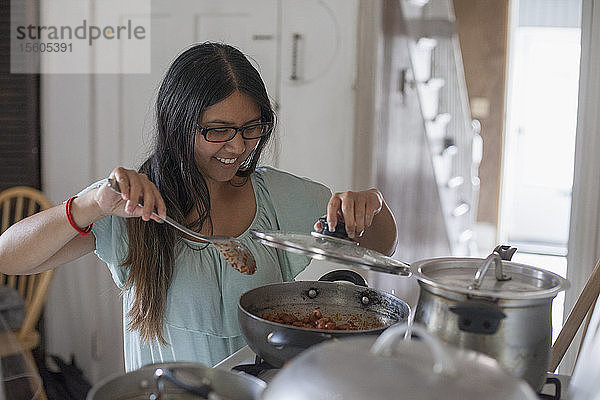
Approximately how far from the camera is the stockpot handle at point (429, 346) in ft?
1.98

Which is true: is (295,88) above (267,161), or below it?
above

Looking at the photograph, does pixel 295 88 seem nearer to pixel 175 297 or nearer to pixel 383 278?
pixel 383 278

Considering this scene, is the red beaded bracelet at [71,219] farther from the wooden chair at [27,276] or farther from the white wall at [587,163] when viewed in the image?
the wooden chair at [27,276]

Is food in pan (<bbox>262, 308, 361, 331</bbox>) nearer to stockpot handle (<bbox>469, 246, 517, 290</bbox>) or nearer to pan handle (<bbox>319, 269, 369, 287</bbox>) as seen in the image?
pan handle (<bbox>319, 269, 369, 287</bbox>)

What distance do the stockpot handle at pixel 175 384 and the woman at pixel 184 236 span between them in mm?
611

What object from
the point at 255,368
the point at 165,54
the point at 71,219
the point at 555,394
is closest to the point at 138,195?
the point at 71,219

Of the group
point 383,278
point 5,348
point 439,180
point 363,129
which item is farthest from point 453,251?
point 5,348

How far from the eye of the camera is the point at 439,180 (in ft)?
12.9

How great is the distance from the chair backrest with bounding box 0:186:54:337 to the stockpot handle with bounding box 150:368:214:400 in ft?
7.60

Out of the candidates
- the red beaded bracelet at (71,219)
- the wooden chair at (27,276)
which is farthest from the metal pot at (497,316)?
the wooden chair at (27,276)

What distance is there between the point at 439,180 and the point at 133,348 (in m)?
2.70

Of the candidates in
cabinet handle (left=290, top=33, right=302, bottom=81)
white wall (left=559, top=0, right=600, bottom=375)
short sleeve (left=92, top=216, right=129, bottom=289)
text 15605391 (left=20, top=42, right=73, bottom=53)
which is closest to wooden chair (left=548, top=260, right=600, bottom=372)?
short sleeve (left=92, top=216, right=129, bottom=289)

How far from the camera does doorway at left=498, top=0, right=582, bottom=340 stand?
6.18 m

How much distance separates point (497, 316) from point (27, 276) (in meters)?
2.63
